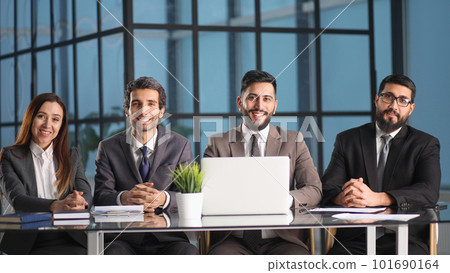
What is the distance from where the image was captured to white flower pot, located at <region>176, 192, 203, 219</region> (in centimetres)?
204

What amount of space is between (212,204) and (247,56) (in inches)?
88.7

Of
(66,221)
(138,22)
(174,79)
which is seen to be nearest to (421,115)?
(174,79)

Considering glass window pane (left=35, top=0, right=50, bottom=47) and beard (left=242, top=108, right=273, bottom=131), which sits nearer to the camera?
beard (left=242, top=108, right=273, bottom=131)

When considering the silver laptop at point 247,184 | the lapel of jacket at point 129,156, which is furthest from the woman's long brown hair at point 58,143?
the silver laptop at point 247,184

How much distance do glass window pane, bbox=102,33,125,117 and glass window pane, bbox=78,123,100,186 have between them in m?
0.15

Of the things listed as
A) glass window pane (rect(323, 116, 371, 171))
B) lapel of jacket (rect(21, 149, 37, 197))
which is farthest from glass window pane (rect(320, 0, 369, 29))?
lapel of jacket (rect(21, 149, 37, 197))

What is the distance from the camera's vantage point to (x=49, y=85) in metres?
4.40

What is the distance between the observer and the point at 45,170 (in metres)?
2.52

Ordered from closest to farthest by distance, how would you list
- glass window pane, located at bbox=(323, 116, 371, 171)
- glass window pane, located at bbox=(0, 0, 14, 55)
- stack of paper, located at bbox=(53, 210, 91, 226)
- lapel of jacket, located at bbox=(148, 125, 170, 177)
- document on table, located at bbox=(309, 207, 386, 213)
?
stack of paper, located at bbox=(53, 210, 91, 226) < document on table, located at bbox=(309, 207, 386, 213) < lapel of jacket, located at bbox=(148, 125, 170, 177) < glass window pane, located at bbox=(323, 116, 371, 171) < glass window pane, located at bbox=(0, 0, 14, 55)

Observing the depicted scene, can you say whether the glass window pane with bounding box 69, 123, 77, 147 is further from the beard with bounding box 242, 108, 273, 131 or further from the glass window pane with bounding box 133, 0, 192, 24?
the beard with bounding box 242, 108, 273, 131

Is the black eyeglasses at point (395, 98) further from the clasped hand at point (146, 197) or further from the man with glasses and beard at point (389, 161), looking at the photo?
the clasped hand at point (146, 197)

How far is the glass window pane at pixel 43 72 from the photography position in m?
4.41

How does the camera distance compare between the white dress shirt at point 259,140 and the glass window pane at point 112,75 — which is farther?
the glass window pane at point 112,75

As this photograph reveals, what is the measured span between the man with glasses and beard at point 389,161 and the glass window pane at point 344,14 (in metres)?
1.82
